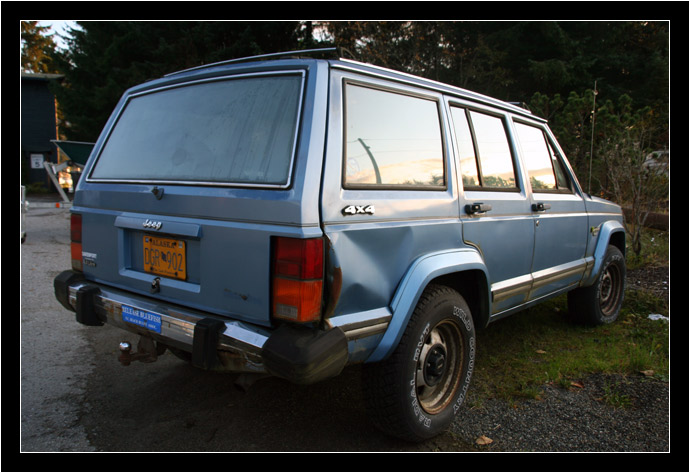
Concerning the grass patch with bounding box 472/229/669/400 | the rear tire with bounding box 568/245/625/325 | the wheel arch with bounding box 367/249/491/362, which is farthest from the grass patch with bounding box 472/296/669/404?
the wheel arch with bounding box 367/249/491/362

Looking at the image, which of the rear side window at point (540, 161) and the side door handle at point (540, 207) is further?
the rear side window at point (540, 161)

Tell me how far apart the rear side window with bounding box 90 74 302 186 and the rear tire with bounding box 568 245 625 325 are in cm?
358

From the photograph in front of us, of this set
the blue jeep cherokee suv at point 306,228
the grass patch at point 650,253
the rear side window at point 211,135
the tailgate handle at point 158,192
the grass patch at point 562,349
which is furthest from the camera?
the grass patch at point 650,253

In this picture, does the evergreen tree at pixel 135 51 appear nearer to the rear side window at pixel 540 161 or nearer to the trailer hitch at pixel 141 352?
the rear side window at pixel 540 161

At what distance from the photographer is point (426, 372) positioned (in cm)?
276

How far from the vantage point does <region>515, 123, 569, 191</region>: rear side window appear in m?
3.81

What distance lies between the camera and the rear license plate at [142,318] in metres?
2.52

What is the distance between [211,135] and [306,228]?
2.86 ft

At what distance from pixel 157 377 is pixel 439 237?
2.29 meters

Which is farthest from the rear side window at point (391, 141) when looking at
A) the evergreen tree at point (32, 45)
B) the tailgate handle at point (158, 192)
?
the evergreen tree at point (32, 45)

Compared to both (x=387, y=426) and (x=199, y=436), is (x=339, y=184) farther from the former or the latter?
(x=199, y=436)

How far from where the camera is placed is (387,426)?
102 inches

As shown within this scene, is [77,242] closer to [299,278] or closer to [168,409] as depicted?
[168,409]

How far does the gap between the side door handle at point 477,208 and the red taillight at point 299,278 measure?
1.21m
